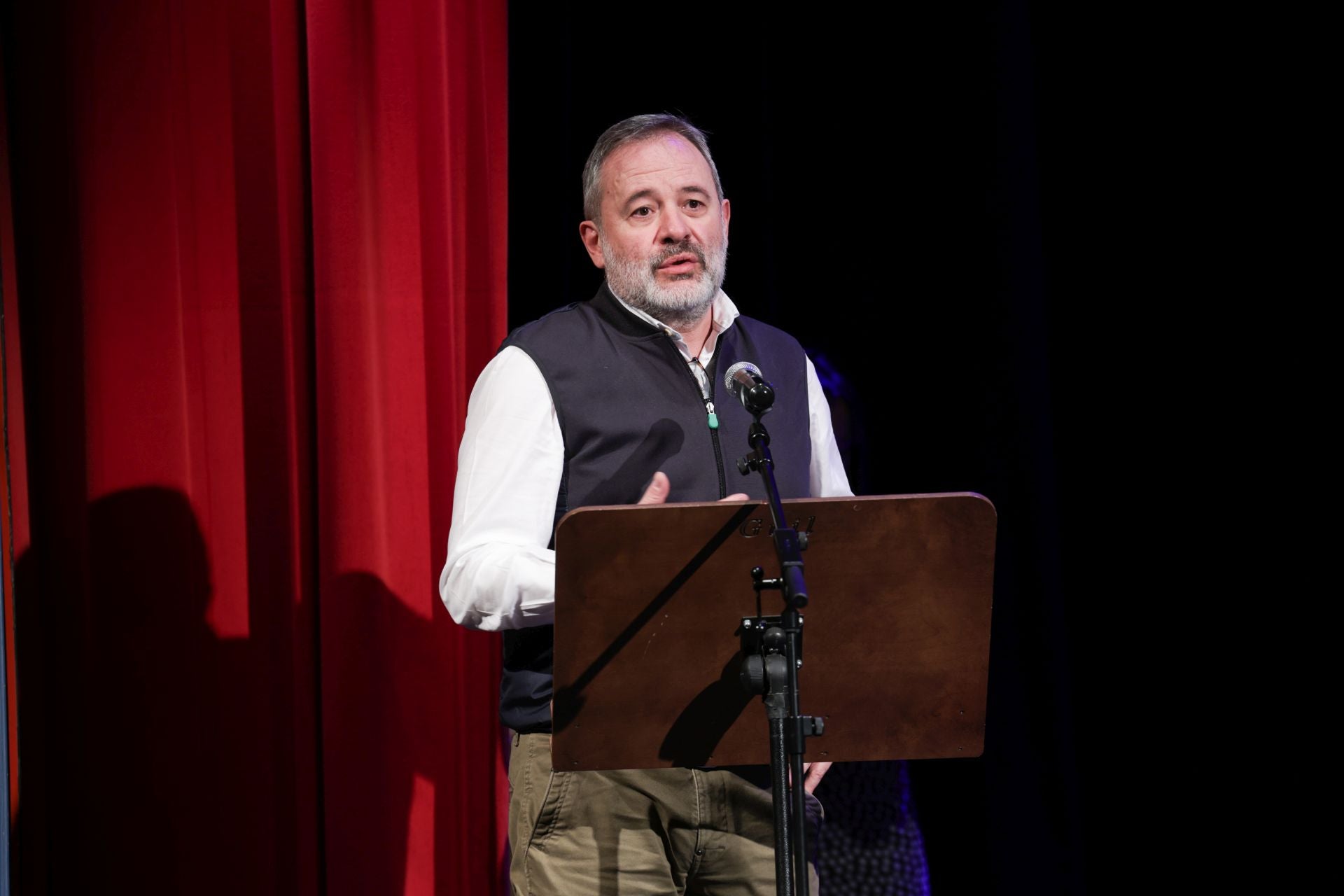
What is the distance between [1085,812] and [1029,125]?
63.3 inches

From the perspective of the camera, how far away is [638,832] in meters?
1.64

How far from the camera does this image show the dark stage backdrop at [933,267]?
8.91ft

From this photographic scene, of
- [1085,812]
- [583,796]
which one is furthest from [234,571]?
[1085,812]

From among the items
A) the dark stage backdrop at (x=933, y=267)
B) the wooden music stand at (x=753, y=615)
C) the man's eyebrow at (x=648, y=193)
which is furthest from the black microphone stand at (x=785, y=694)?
the dark stage backdrop at (x=933, y=267)

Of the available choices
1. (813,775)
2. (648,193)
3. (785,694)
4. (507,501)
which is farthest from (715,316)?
(785,694)

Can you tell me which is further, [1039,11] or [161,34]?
[1039,11]

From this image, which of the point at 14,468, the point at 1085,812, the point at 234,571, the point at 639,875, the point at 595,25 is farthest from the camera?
the point at 1085,812

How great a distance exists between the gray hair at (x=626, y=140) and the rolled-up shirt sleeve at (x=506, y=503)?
0.36 m

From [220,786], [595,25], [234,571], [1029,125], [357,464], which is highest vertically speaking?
[595,25]

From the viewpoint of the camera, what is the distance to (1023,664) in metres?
2.75

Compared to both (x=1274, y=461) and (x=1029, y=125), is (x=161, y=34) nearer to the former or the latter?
(x=1029, y=125)

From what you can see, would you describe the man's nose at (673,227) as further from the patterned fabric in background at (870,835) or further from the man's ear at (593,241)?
the patterned fabric in background at (870,835)

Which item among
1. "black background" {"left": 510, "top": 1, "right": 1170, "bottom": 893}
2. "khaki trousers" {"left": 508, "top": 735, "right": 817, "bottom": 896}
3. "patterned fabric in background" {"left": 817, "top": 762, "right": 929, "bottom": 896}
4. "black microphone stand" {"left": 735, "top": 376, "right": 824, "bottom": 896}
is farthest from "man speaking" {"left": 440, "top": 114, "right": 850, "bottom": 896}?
"black background" {"left": 510, "top": 1, "right": 1170, "bottom": 893}

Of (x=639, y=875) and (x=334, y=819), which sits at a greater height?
(x=639, y=875)
